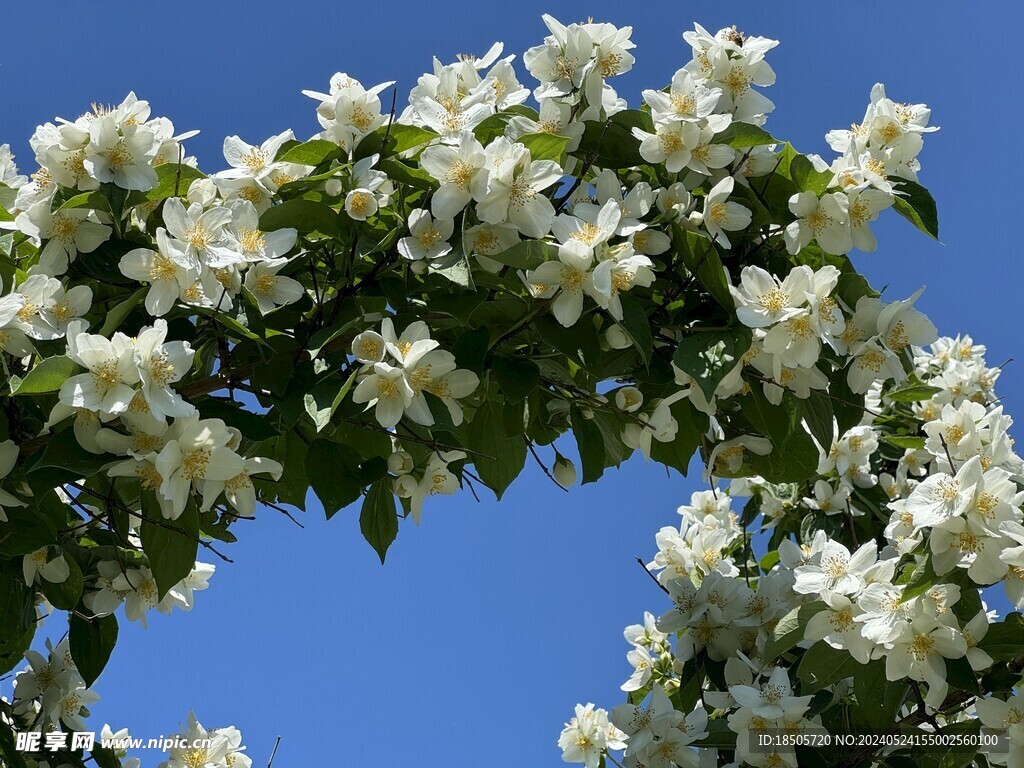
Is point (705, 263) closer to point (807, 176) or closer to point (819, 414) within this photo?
point (807, 176)

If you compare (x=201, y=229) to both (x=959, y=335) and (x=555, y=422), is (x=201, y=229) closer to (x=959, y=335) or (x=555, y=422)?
(x=555, y=422)

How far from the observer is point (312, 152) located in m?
1.80

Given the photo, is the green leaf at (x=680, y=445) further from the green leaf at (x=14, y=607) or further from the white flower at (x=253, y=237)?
the green leaf at (x=14, y=607)

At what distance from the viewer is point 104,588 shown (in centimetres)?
213

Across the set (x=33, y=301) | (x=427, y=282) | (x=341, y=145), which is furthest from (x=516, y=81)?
(x=33, y=301)

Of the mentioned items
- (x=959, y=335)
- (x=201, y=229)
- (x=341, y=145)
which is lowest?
(x=201, y=229)

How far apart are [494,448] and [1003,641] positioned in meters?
1.08

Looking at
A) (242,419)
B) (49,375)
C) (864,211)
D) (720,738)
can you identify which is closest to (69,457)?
(49,375)

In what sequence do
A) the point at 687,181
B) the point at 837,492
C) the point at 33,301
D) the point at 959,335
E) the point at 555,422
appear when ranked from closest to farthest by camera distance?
the point at 33,301 < the point at 687,181 < the point at 555,422 < the point at 837,492 < the point at 959,335

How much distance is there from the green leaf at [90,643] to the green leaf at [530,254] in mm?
1186

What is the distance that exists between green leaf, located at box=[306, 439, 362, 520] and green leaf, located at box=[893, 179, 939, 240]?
1114 mm

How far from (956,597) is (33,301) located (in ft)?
5.59

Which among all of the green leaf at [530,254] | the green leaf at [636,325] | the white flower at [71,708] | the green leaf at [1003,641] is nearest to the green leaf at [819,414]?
the green leaf at [636,325]

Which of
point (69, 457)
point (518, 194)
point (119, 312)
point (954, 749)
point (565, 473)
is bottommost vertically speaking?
point (954, 749)
